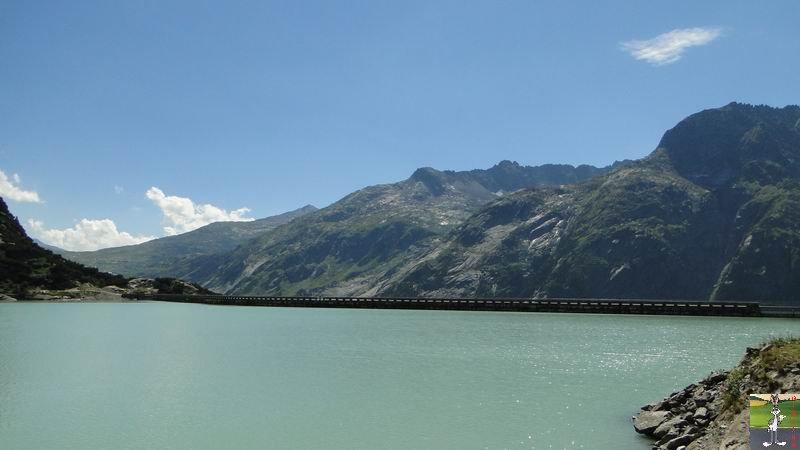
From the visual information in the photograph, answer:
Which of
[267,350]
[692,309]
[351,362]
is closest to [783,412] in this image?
[351,362]

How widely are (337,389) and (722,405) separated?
894 inches

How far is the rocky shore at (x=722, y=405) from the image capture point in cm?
2117

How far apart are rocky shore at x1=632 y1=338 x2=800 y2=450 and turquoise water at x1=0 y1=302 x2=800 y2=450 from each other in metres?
1.82

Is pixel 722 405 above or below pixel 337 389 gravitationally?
above

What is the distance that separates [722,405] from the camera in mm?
23938

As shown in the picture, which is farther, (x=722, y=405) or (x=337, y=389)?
(x=337, y=389)

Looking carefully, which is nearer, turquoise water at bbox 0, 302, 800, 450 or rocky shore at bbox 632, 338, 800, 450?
rocky shore at bbox 632, 338, 800, 450

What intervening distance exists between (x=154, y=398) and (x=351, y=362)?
20.2 m

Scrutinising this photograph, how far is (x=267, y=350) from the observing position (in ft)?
208

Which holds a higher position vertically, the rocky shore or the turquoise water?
the rocky shore

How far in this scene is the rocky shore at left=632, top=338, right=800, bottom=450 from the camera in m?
21.2

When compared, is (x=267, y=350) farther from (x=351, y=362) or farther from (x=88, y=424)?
(x=88, y=424)

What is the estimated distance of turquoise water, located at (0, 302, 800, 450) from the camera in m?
27.3

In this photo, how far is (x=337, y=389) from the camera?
39281mm
